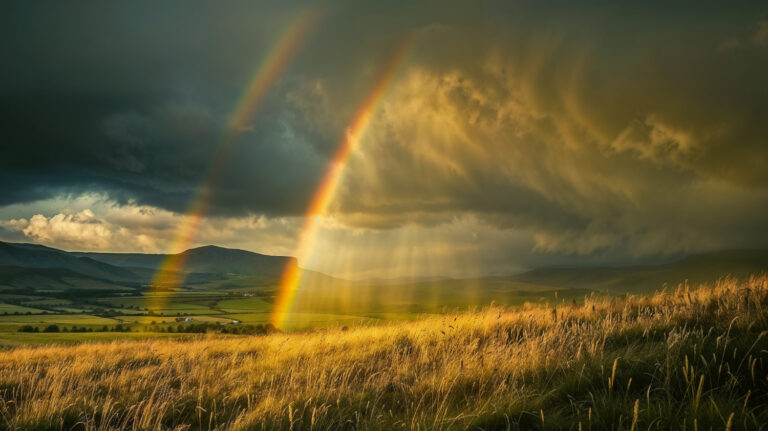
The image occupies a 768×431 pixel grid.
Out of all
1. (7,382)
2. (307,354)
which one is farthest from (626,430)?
(7,382)

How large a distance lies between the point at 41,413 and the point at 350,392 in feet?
15.0

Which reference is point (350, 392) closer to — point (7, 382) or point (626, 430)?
point (626, 430)

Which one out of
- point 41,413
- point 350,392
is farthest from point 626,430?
point 41,413

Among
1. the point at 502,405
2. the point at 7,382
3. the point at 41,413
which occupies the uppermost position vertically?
the point at 502,405

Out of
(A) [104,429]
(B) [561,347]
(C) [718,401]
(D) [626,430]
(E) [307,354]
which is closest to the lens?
(D) [626,430]

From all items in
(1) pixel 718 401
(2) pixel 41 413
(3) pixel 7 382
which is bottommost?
(3) pixel 7 382

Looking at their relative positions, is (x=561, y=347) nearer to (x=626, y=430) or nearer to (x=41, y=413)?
(x=626, y=430)

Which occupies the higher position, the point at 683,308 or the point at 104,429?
the point at 683,308

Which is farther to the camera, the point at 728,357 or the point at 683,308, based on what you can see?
the point at 683,308

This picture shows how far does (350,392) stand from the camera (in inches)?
253

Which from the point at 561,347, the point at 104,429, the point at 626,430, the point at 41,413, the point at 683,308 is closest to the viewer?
the point at 626,430

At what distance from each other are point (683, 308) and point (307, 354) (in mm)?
8821

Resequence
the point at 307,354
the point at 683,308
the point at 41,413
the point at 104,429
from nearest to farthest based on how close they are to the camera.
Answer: the point at 104,429, the point at 41,413, the point at 683,308, the point at 307,354

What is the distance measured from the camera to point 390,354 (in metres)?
9.88
